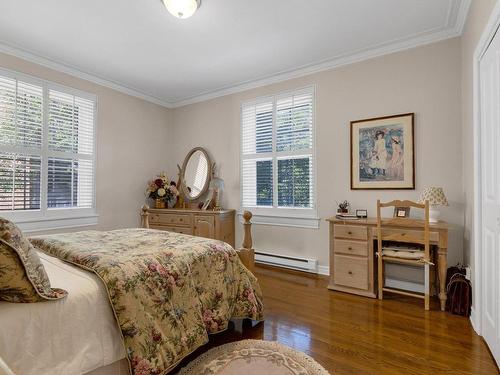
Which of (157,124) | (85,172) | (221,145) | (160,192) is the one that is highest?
(157,124)

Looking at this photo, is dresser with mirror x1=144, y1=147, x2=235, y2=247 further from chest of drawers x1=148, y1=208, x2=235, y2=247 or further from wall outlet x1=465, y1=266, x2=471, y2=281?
wall outlet x1=465, y1=266, x2=471, y2=281

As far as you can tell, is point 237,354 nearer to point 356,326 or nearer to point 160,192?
point 356,326

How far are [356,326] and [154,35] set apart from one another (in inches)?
134

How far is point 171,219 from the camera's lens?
4.32 meters

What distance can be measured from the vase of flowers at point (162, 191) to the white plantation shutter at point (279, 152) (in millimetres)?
1294

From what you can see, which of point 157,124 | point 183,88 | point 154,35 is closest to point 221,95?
point 183,88

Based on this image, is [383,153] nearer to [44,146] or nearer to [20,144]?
[44,146]

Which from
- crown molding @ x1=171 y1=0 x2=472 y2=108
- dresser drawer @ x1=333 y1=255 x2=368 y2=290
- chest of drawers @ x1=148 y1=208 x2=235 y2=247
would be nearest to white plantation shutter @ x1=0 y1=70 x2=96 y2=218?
chest of drawers @ x1=148 y1=208 x2=235 y2=247

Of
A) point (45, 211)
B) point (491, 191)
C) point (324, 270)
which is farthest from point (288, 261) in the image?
point (45, 211)

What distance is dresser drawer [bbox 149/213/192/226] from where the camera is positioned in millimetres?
4175

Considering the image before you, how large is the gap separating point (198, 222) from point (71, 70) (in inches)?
105

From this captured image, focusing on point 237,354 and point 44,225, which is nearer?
point 237,354

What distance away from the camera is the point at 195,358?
1774mm

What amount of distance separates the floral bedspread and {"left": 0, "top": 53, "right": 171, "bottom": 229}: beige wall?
201 cm
